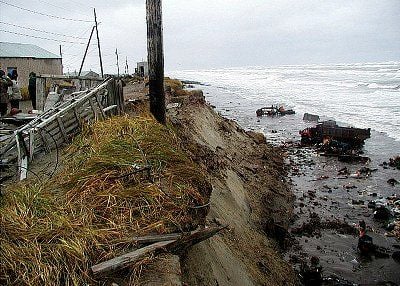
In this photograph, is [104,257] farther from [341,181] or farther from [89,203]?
[341,181]

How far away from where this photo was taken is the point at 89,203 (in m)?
4.02

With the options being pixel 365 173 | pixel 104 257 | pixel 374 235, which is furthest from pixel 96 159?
pixel 365 173

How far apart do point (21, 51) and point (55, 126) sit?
2479cm

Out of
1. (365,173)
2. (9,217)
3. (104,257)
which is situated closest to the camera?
(104,257)

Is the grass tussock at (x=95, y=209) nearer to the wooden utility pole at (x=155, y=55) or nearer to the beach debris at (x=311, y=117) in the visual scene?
the wooden utility pole at (x=155, y=55)

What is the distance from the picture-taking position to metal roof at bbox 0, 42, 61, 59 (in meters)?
25.7

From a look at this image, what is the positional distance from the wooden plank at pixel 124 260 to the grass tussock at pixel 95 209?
0.08 metres

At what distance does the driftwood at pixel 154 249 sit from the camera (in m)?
3.09

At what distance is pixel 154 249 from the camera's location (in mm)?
3451

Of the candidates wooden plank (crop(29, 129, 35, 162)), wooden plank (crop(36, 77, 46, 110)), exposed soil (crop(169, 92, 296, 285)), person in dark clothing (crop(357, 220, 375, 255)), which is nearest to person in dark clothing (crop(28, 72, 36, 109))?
wooden plank (crop(36, 77, 46, 110))

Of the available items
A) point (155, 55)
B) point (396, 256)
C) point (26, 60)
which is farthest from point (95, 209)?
point (26, 60)

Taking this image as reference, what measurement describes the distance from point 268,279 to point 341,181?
29.3 ft

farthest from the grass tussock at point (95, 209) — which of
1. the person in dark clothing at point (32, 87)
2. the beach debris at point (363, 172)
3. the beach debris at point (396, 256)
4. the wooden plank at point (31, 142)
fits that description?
the beach debris at point (363, 172)

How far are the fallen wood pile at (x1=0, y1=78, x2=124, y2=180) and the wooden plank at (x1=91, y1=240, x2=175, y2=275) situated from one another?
3023 mm
